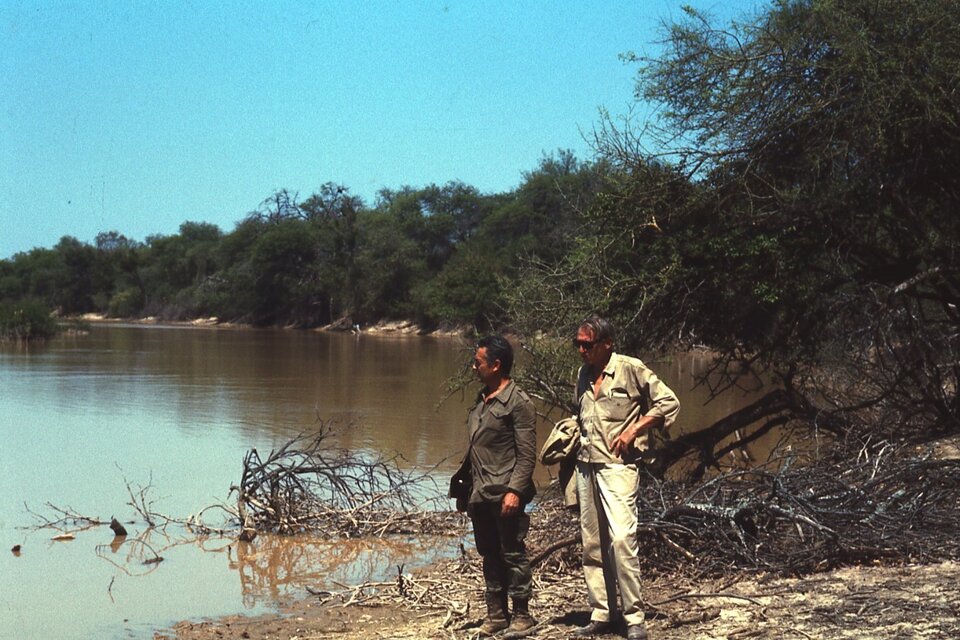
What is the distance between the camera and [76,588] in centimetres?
949

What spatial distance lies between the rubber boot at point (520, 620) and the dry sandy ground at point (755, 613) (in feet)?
0.23

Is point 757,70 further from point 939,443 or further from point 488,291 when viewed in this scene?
point 488,291

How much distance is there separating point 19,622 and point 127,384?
865 inches

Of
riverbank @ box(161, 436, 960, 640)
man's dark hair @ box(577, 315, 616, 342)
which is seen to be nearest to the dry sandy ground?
riverbank @ box(161, 436, 960, 640)

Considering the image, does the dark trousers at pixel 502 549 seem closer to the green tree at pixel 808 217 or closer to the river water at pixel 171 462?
the river water at pixel 171 462

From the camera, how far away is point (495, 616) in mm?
6305

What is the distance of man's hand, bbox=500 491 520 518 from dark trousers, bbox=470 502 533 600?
0.19ft

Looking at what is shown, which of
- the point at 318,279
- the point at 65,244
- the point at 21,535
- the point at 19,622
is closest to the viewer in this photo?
the point at 19,622

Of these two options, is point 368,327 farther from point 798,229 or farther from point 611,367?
→ point 611,367

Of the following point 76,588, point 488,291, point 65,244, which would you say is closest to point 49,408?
point 76,588

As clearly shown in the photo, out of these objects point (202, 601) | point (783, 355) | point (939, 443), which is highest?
point (783, 355)

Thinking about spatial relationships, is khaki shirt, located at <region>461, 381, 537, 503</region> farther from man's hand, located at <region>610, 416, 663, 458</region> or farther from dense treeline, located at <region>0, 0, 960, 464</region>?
dense treeline, located at <region>0, 0, 960, 464</region>

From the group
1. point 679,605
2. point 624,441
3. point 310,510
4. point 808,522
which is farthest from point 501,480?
point 310,510

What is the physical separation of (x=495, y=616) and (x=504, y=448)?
0.99 metres
